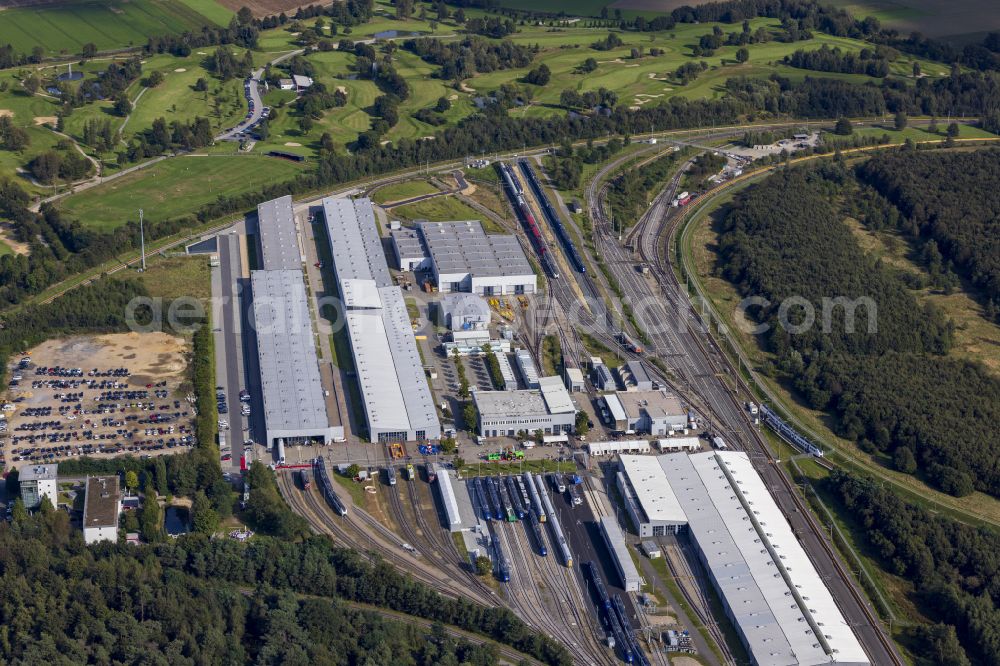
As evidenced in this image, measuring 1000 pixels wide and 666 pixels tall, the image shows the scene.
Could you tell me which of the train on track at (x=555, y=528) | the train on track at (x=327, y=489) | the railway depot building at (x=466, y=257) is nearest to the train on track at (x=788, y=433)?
the train on track at (x=555, y=528)

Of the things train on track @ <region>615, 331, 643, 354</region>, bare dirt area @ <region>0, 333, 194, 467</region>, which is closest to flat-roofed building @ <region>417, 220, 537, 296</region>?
train on track @ <region>615, 331, 643, 354</region>

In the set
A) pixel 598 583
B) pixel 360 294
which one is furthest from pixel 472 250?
pixel 598 583

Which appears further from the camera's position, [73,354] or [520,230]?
[520,230]

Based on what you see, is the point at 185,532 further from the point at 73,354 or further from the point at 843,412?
the point at 843,412

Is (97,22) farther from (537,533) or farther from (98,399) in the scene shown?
(537,533)

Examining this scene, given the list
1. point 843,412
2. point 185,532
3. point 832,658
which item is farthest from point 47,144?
point 832,658

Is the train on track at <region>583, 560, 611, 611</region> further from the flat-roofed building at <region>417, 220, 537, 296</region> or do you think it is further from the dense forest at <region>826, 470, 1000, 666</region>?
the flat-roofed building at <region>417, 220, 537, 296</region>
